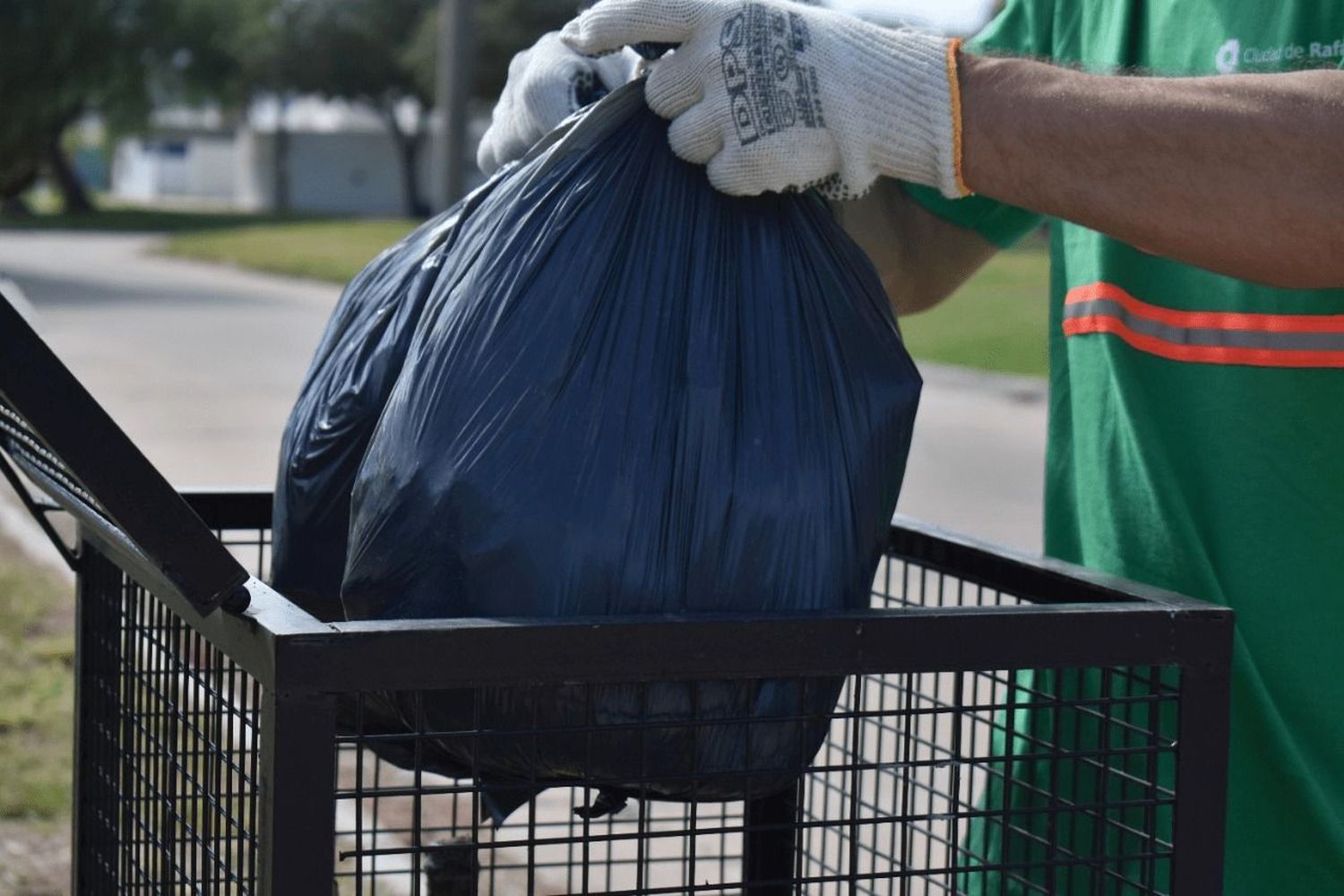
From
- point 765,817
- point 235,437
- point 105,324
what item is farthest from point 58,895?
point 105,324

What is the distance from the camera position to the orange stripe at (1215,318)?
163 cm

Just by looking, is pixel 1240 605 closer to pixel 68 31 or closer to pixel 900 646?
pixel 900 646

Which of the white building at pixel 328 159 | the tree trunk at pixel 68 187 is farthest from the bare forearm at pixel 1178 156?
the white building at pixel 328 159

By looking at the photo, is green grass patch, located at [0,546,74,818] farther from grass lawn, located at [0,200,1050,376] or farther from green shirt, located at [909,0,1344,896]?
green shirt, located at [909,0,1344,896]

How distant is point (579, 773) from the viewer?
4.22 feet

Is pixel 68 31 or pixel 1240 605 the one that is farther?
pixel 68 31

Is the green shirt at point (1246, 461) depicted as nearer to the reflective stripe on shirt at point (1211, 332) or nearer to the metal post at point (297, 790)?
the reflective stripe on shirt at point (1211, 332)

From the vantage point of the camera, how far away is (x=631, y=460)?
1269mm

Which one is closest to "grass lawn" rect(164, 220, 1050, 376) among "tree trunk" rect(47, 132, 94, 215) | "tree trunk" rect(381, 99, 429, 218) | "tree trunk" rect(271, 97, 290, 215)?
"tree trunk" rect(47, 132, 94, 215)

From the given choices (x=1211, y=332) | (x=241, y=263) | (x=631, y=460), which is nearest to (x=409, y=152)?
(x=241, y=263)

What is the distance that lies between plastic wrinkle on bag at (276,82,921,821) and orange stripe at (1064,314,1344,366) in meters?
0.42

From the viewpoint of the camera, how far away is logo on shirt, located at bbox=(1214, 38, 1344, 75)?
1604 mm

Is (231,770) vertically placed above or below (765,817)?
above

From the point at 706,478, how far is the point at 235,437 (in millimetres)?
8658
